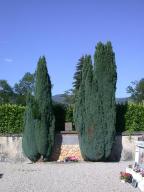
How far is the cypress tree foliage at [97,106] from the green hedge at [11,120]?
2845 millimetres

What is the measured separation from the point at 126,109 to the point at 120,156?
2367 millimetres

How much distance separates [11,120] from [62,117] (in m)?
2.48

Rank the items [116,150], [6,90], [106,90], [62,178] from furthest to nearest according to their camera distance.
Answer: [6,90]
[116,150]
[106,90]
[62,178]

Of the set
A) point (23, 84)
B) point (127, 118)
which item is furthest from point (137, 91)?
point (127, 118)

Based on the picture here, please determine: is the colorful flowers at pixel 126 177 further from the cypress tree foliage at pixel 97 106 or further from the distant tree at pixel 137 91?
the distant tree at pixel 137 91

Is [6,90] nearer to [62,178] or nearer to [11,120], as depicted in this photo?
[11,120]

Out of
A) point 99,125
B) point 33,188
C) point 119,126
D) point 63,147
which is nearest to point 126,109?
point 119,126

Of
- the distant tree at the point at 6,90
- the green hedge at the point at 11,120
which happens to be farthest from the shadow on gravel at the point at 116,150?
the distant tree at the point at 6,90

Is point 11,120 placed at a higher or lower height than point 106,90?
lower

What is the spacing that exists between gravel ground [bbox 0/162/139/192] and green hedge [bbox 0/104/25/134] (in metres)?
2.89

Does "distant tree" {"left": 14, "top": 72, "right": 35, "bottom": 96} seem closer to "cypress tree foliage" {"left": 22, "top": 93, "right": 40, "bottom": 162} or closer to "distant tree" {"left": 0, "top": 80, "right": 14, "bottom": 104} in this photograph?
"distant tree" {"left": 0, "top": 80, "right": 14, "bottom": 104}

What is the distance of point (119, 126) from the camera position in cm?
2198

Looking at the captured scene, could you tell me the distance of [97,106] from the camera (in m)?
20.3

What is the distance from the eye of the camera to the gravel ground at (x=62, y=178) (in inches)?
496
